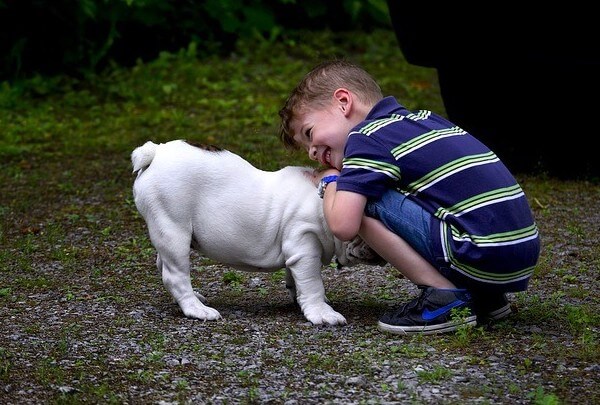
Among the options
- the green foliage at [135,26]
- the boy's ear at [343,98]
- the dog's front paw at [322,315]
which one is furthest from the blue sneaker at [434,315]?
the green foliage at [135,26]

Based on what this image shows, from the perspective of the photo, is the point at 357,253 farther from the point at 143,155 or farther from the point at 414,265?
the point at 143,155

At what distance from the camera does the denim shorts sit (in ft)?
12.4

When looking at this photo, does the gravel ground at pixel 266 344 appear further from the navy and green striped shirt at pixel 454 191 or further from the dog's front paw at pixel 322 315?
the navy and green striped shirt at pixel 454 191

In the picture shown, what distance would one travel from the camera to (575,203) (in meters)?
6.31

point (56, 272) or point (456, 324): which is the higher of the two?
point (456, 324)

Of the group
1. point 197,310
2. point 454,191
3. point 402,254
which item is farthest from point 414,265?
point 197,310

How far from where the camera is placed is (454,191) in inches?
147

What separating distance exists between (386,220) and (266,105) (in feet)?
16.2

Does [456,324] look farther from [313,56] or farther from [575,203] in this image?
[313,56]

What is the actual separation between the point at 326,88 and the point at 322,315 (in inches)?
34.9

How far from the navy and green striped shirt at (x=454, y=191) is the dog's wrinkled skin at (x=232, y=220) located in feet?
1.13

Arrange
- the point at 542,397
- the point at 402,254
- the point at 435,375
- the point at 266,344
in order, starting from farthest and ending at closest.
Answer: the point at 402,254 → the point at 266,344 → the point at 435,375 → the point at 542,397

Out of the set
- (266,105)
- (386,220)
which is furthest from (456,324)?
(266,105)

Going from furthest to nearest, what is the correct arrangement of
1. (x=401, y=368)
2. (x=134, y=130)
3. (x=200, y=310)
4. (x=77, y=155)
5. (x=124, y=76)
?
1. (x=124, y=76)
2. (x=134, y=130)
3. (x=77, y=155)
4. (x=200, y=310)
5. (x=401, y=368)
